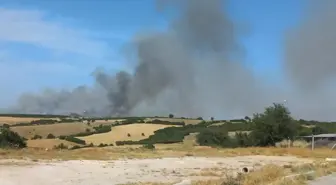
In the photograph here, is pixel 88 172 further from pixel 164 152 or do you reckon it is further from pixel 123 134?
pixel 123 134

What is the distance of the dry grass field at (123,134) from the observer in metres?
110

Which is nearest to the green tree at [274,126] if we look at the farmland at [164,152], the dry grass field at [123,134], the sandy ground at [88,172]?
the farmland at [164,152]

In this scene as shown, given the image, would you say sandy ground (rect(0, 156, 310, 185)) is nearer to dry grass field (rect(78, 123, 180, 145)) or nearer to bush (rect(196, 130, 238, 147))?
bush (rect(196, 130, 238, 147))

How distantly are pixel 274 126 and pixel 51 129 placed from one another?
197 ft

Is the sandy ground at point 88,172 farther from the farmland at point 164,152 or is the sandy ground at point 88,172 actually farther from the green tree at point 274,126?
the green tree at point 274,126

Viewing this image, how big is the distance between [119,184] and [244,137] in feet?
217

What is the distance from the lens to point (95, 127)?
139 meters

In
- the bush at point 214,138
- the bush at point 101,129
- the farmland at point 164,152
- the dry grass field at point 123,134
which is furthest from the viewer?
the bush at point 101,129

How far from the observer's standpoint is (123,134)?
121m

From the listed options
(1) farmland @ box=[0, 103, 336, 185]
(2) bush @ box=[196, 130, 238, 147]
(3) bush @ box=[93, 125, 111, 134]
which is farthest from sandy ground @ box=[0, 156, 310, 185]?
(3) bush @ box=[93, 125, 111, 134]

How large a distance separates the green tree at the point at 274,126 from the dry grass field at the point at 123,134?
32.0 meters

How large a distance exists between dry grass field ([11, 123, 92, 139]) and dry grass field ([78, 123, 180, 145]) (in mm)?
8443

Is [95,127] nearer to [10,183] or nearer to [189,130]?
[189,130]

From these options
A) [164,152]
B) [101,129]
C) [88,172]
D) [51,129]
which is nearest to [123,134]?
[101,129]
